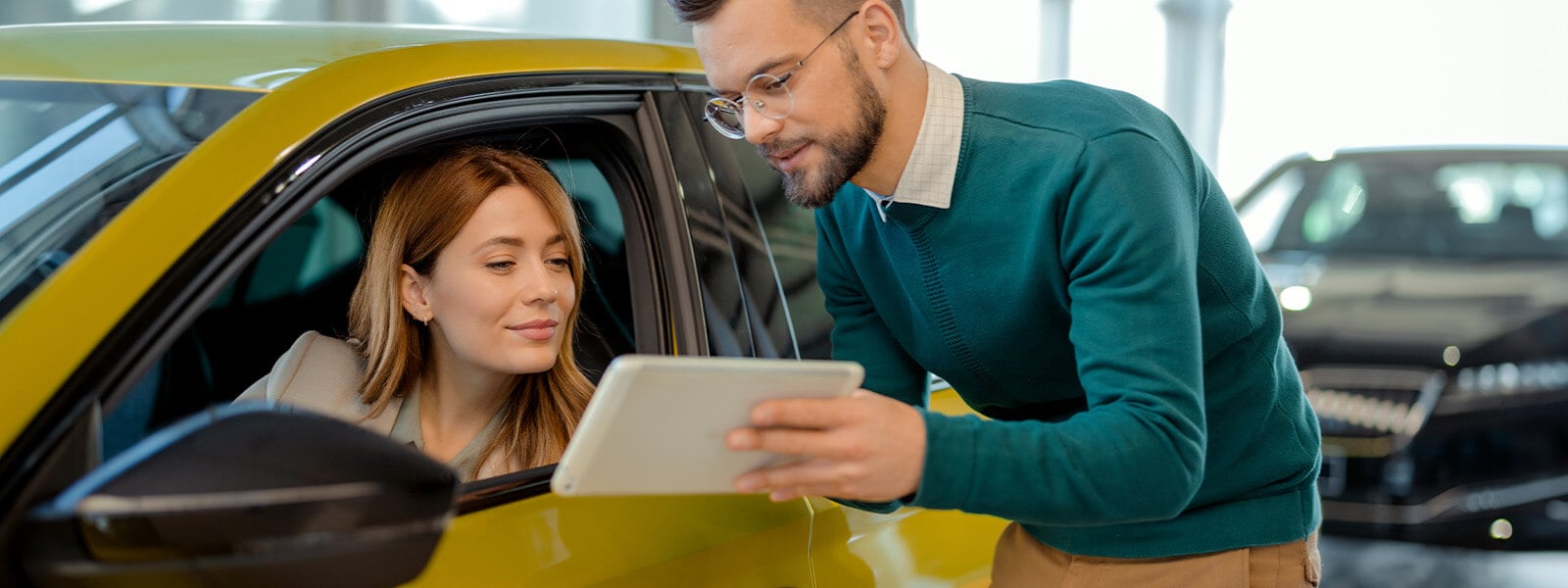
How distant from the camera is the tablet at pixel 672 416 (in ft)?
3.49

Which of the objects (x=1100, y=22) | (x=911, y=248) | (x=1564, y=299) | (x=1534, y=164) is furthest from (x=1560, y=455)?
(x=1100, y=22)

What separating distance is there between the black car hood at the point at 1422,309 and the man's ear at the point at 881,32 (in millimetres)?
3086

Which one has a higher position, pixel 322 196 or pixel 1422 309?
pixel 322 196

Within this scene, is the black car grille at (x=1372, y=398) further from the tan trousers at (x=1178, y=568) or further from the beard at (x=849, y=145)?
the beard at (x=849, y=145)

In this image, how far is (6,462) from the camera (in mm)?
1115

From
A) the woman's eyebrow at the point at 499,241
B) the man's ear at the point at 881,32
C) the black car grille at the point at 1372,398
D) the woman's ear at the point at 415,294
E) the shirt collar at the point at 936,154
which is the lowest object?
the black car grille at the point at 1372,398

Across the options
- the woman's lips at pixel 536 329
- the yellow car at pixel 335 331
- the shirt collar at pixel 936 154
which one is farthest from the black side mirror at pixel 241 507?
the woman's lips at pixel 536 329

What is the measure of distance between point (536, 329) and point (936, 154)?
2.12 ft

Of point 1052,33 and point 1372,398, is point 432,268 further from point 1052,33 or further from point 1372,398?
point 1052,33

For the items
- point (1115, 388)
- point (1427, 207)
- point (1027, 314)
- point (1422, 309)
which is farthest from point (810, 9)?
point (1427, 207)

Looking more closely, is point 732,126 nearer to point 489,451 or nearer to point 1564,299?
point 489,451

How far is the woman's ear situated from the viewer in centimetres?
202

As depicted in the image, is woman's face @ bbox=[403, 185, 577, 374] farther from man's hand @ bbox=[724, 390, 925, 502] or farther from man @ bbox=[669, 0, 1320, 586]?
man's hand @ bbox=[724, 390, 925, 502]

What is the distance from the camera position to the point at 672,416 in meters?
1.12
